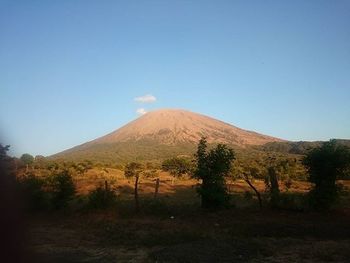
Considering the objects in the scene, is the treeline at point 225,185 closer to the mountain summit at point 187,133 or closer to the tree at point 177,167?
the tree at point 177,167

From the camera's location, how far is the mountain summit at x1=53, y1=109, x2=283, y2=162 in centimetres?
12769

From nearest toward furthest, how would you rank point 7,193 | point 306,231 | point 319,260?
point 7,193, point 319,260, point 306,231

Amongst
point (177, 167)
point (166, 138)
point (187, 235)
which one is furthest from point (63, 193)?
point (166, 138)

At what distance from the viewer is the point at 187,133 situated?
6550 inches

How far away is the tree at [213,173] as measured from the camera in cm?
1903

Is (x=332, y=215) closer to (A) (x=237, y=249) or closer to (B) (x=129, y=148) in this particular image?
(A) (x=237, y=249)

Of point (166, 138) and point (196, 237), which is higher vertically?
point (166, 138)

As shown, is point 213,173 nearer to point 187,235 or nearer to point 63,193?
point 187,235

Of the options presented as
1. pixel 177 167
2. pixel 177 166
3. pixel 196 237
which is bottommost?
pixel 196 237

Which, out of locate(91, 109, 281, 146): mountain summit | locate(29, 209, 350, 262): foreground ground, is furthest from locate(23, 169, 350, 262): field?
locate(91, 109, 281, 146): mountain summit

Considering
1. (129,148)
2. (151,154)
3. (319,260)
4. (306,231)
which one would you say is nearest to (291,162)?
(306,231)

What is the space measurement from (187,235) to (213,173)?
587cm

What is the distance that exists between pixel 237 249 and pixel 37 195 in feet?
39.7

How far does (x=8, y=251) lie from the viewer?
6.75 meters
